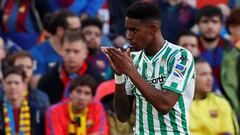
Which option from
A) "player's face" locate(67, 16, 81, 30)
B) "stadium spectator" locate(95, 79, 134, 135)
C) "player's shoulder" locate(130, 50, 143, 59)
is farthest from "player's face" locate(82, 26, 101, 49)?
"player's shoulder" locate(130, 50, 143, 59)

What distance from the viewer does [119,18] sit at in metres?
11.7

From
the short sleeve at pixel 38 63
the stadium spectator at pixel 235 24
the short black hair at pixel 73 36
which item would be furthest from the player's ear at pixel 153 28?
the stadium spectator at pixel 235 24

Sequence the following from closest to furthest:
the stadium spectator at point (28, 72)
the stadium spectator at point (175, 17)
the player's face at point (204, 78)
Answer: the stadium spectator at point (28, 72) < the player's face at point (204, 78) < the stadium spectator at point (175, 17)

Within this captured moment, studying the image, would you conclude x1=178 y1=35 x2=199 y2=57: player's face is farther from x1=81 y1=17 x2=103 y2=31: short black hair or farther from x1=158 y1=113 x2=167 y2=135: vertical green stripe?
x1=158 y1=113 x2=167 y2=135: vertical green stripe

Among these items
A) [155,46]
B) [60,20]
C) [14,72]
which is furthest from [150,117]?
[60,20]

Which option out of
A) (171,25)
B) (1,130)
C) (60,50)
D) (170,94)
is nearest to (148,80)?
(170,94)

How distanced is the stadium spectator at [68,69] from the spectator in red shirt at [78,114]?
648 millimetres

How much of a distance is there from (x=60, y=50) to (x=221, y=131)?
90.5 inches

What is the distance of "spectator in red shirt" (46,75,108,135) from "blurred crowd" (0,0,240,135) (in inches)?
0.4

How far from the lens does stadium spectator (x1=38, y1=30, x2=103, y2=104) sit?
934 centimetres

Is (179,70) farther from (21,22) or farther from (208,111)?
(21,22)

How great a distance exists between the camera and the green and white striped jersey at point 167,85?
5539 millimetres

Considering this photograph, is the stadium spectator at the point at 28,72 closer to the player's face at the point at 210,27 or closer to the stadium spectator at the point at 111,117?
the stadium spectator at the point at 111,117

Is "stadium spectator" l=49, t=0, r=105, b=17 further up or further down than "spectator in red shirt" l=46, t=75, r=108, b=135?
further up
